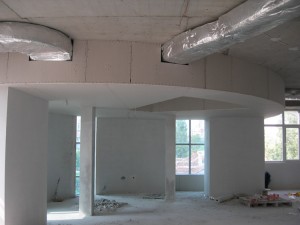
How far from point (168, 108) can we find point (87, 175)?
10.6ft

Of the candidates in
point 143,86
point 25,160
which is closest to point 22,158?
point 25,160

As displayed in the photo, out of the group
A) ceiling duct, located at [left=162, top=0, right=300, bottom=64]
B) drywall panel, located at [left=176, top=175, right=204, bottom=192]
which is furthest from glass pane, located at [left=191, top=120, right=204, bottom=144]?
ceiling duct, located at [left=162, top=0, right=300, bottom=64]

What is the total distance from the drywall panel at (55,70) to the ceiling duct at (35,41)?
170 mm

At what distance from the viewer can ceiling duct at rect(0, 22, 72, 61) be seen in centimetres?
461

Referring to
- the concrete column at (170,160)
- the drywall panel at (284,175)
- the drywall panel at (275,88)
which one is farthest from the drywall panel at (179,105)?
the drywall panel at (284,175)

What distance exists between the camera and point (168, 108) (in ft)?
35.1

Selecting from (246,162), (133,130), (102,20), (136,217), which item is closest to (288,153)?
(246,162)

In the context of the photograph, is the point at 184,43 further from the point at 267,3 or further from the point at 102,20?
the point at 267,3

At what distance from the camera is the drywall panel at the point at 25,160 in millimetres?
5832

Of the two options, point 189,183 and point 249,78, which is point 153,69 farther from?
point 189,183

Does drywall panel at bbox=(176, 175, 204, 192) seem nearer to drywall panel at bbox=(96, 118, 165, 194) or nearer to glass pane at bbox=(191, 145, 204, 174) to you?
glass pane at bbox=(191, 145, 204, 174)

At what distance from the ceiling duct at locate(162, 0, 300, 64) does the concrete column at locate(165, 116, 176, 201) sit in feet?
21.0

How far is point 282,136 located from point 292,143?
58 cm

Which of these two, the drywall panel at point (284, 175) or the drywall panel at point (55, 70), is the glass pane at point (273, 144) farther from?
the drywall panel at point (55, 70)
